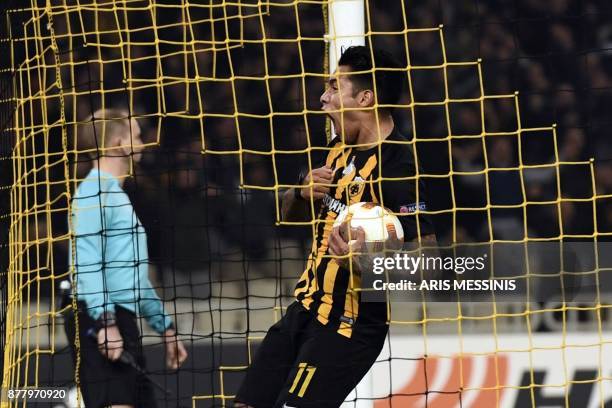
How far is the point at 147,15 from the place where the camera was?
21.1 ft

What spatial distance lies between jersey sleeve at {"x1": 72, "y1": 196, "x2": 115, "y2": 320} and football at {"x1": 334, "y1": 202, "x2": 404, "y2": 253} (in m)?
1.13

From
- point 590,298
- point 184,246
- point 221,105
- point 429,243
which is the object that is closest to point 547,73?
point 590,298

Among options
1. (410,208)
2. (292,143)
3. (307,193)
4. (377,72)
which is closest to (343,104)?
(377,72)

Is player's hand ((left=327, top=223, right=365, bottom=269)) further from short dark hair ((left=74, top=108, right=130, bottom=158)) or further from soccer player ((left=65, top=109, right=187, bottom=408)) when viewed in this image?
short dark hair ((left=74, top=108, right=130, bottom=158))

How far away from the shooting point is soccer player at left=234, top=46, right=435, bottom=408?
363 cm

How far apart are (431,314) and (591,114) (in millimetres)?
1649

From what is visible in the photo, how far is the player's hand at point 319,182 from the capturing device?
371cm

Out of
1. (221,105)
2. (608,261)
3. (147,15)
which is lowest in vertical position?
(608,261)

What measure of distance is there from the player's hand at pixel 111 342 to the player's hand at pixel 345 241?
3.67ft

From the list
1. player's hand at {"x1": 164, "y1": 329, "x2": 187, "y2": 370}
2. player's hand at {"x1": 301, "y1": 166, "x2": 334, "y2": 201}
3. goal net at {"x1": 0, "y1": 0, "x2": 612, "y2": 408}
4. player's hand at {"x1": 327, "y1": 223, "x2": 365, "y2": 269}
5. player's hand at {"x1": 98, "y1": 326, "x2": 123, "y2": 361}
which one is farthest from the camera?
goal net at {"x1": 0, "y1": 0, "x2": 612, "y2": 408}

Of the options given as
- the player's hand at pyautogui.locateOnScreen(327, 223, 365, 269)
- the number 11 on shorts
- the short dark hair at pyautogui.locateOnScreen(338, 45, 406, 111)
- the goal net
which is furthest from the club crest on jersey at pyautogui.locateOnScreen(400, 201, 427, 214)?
the goal net

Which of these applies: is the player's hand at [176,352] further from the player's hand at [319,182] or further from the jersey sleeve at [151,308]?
the player's hand at [319,182]

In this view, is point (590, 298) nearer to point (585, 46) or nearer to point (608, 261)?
point (608, 261)

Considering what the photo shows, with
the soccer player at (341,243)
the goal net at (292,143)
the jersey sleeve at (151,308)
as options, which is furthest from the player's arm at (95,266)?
the goal net at (292,143)
